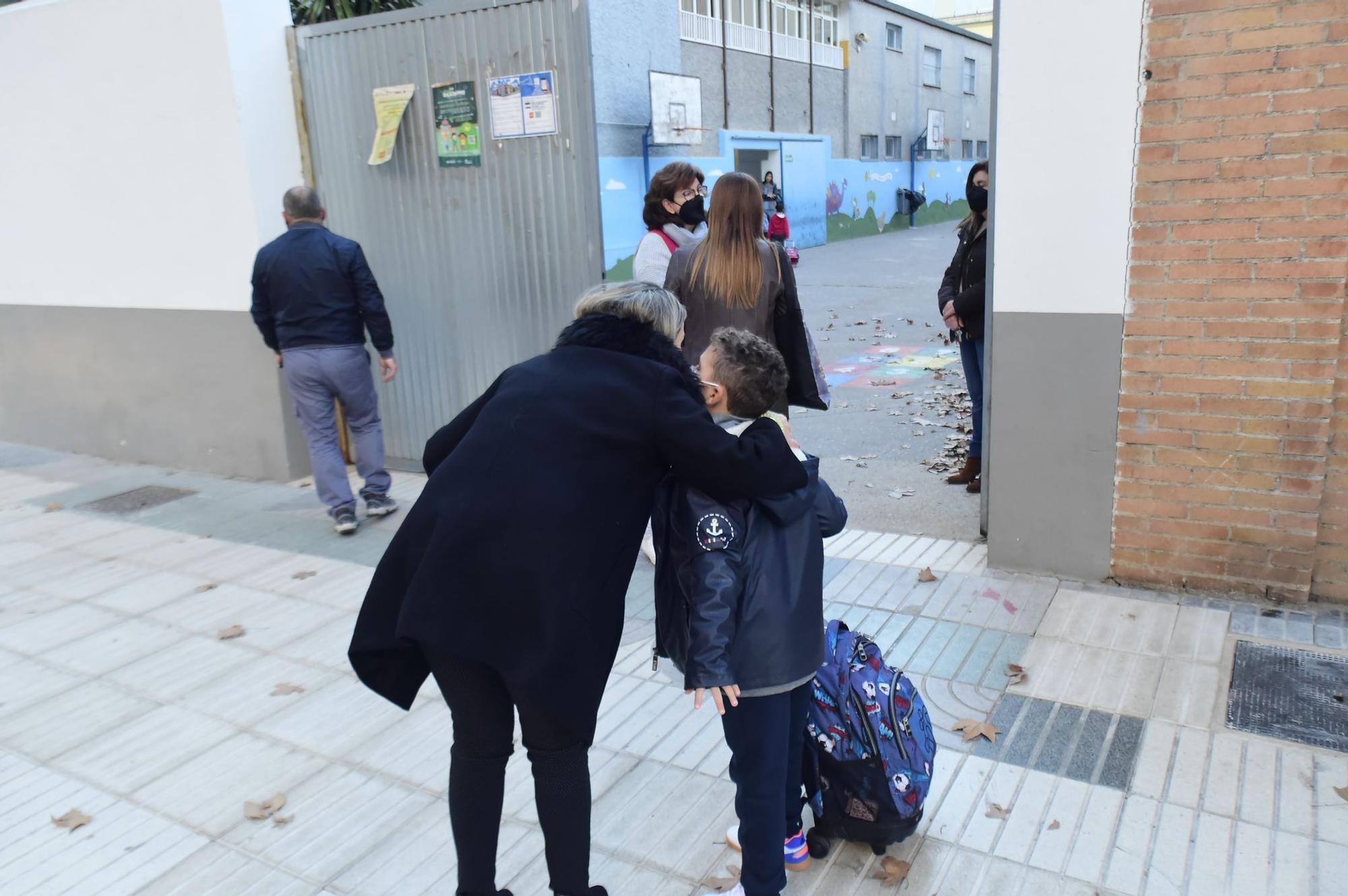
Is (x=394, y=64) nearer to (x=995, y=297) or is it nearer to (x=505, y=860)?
(x=995, y=297)

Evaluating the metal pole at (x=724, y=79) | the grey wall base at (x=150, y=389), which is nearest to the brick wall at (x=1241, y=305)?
the grey wall base at (x=150, y=389)

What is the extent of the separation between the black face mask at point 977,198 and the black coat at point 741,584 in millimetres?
3639

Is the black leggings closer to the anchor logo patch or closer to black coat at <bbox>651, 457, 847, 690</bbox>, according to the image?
black coat at <bbox>651, 457, 847, 690</bbox>

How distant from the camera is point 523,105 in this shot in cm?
603

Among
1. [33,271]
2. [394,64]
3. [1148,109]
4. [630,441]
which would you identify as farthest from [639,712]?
[33,271]

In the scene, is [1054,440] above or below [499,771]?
above

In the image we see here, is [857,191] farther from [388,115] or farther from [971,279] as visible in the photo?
[971,279]

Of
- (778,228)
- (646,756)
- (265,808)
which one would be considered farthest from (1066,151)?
(778,228)

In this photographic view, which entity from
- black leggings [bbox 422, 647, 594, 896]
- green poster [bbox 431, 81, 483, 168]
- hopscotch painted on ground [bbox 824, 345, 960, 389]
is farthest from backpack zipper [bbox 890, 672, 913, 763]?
hopscotch painted on ground [bbox 824, 345, 960, 389]

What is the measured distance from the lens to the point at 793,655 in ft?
7.94

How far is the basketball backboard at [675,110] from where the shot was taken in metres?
20.9

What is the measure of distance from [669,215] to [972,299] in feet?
6.15

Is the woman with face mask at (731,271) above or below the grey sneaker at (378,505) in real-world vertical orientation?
above

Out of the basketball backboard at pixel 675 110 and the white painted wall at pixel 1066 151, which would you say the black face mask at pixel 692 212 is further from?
the basketball backboard at pixel 675 110
